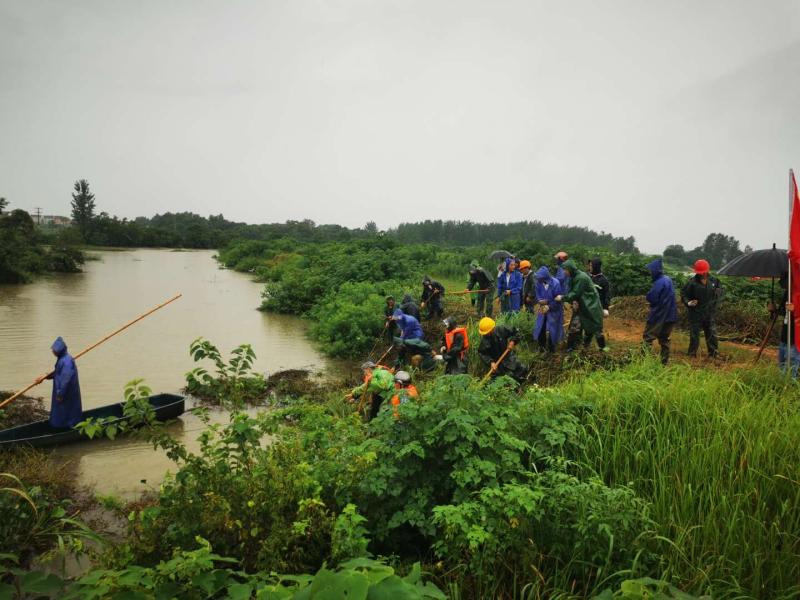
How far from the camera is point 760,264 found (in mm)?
6852

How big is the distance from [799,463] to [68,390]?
881 centimetres

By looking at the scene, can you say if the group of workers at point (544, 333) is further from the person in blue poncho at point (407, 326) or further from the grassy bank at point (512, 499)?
the grassy bank at point (512, 499)

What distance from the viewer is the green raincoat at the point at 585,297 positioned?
8.07 meters

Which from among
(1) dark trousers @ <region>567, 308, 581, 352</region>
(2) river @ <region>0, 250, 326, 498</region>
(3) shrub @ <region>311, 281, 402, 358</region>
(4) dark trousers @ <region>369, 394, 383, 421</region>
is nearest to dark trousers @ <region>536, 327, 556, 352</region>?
(1) dark trousers @ <region>567, 308, 581, 352</region>

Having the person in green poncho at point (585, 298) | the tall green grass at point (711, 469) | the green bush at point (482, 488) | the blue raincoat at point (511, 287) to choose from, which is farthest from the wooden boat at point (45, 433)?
the blue raincoat at point (511, 287)

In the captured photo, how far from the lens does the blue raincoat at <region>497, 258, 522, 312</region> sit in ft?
38.6

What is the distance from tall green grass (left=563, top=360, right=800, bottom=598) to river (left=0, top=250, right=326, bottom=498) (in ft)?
12.6

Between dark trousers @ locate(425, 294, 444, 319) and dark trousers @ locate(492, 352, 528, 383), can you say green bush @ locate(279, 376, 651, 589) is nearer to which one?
dark trousers @ locate(492, 352, 528, 383)

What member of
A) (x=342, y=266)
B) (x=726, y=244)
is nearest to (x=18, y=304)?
(x=342, y=266)

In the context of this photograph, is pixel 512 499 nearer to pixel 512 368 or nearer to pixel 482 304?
pixel 512 368

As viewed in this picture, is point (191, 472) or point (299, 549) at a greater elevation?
point (191, 472)

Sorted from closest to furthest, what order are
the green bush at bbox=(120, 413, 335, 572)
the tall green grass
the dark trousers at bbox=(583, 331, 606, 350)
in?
the tall green grass → the green bush at bbox=(120, 413, 335, 572) → the dark trousers at bbox=(583, 331, 606, 350)

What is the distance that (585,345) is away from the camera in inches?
355

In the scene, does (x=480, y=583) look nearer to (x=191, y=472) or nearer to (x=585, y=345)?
(x=191, y=472)
